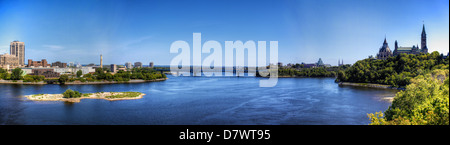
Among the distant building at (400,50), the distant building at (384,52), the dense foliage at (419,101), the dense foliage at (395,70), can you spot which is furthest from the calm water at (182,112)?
the distant building at (384,52)

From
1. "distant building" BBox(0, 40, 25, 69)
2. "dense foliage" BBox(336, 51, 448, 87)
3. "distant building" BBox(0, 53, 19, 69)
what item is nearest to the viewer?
"dense foliage" BBox(336, 51, 448, 87)

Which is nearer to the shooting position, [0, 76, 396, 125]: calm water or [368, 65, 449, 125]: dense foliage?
[368, 65, 449, 125]: dense foliage

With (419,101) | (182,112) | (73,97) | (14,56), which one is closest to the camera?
(419,101)

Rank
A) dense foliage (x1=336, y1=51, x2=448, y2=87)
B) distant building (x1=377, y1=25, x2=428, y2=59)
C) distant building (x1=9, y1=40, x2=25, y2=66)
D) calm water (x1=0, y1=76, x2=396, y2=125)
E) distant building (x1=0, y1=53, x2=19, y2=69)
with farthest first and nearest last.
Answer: distant building (x1=0, y1=53, x2=19, y2=69), distant building (x1=9, y1=40, x2=25, y2=66), distant building (x1=377, y1=25, x2=428, y2=59), dense foliage (x1=336, y1=51, x2=448, y2=87), calm water (x1=0, y1=76, x2=396, y2=125)

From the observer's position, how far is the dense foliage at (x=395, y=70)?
17562 millimetres

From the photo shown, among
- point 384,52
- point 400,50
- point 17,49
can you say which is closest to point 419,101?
point 400,50

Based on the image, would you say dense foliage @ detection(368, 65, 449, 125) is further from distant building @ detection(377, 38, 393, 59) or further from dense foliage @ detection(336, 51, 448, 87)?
distant building @ detection(377, 38, 393, 59)

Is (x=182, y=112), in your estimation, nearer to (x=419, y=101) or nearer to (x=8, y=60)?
(x=419, y=101)

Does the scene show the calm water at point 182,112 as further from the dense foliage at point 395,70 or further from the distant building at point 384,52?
the distant building at point 384,52

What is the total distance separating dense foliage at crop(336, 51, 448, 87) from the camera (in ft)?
57.6

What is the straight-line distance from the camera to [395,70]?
67.9 ft

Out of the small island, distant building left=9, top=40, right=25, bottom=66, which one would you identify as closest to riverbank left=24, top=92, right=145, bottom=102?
the small island

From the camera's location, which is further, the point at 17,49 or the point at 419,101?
the point at 17,49

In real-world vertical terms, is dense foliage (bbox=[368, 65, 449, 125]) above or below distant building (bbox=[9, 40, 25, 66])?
below
